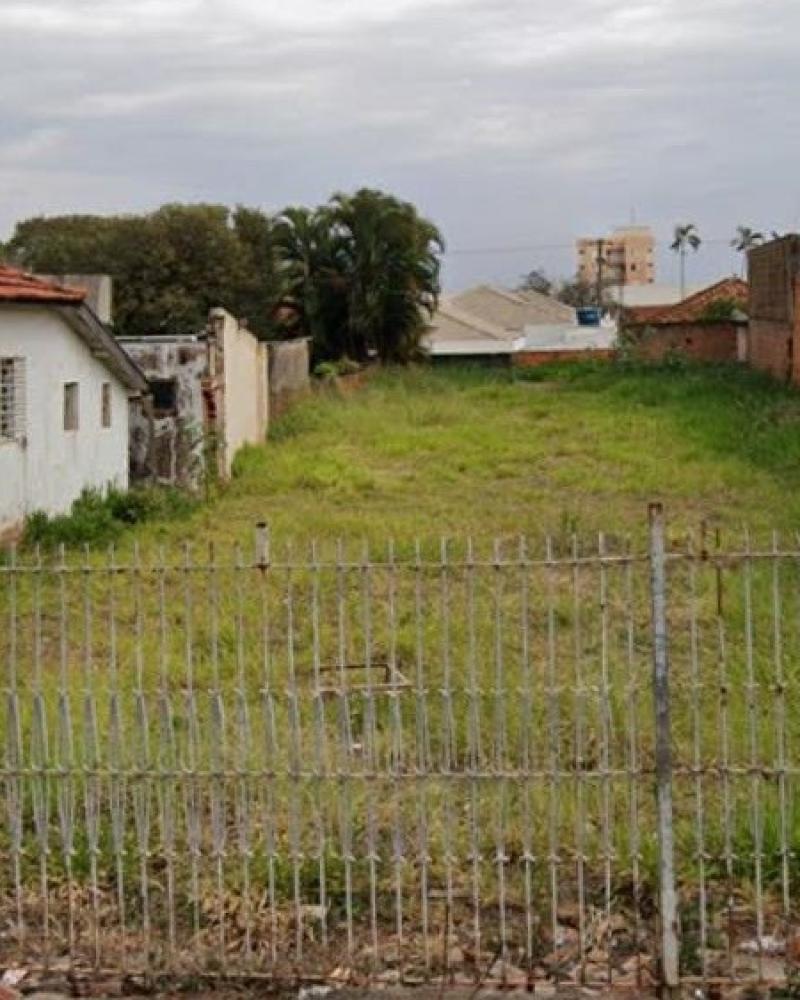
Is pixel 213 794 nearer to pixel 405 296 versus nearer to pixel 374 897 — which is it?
pixel 374 897

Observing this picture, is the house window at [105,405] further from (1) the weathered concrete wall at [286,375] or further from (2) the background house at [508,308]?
(2) the background house at [508,308]

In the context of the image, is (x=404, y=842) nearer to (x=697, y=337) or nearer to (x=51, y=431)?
(x=51, y=431)

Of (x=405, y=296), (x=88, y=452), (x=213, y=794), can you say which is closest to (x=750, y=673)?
(x=213, y=794)

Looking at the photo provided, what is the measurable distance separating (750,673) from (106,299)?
21293mm

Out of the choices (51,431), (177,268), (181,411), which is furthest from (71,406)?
(177,268)

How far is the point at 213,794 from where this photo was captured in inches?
213

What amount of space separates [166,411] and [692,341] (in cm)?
2626

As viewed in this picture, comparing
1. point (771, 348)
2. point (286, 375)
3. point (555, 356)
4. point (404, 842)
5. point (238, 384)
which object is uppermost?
point (555, 356)

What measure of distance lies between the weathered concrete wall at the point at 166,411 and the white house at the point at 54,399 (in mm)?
519

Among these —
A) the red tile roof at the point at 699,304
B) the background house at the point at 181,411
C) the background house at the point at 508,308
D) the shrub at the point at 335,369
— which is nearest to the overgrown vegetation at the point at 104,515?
the background house at the point at 181,411

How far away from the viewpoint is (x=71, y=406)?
18234 mm

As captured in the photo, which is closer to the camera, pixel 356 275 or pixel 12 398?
pixel 12 398

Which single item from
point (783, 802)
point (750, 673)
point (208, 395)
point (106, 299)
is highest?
point (106, 299)

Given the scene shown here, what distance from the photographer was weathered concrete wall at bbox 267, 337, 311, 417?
29.9 metres
